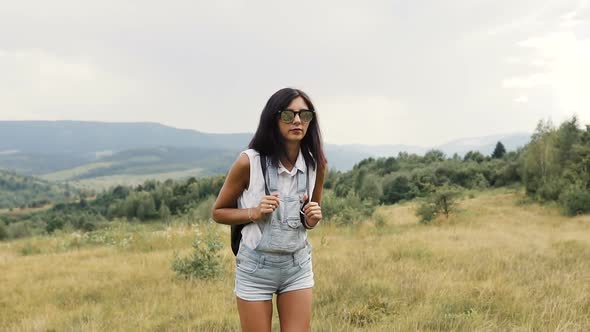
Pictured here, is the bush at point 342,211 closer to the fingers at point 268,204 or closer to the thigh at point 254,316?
the thigh at point 254,316

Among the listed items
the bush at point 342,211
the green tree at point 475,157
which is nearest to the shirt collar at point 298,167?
the bush at point 342,211

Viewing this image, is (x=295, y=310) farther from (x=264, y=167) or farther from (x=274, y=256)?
(x=264, y=167)

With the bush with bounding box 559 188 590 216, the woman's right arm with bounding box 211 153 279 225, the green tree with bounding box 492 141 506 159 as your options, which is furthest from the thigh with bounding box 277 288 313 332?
the green tree with bounding box 492 141 506 159

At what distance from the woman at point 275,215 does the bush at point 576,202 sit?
1112 inches

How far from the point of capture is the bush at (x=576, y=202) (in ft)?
82.1

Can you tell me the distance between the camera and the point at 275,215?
90.3 inches

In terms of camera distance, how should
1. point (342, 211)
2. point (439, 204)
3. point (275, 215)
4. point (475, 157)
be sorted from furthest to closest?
point (475, 157)
point (439, 204)
point (342, 211)
point (275, 215)

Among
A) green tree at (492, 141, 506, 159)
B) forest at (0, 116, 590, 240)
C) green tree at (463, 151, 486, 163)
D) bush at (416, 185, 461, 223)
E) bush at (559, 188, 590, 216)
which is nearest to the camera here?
bush at (416, 185, 461, 223)

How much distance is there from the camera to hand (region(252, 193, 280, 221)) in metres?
2.18

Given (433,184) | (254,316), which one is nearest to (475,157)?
(433,184)

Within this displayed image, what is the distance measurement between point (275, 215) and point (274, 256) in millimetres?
226

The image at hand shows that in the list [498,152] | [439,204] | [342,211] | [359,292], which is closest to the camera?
[359,292]

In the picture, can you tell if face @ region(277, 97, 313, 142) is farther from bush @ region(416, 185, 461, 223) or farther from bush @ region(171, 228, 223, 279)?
bush @ region(416, 185, 461, 223)

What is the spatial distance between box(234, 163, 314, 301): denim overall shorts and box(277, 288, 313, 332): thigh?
4 centimetres
